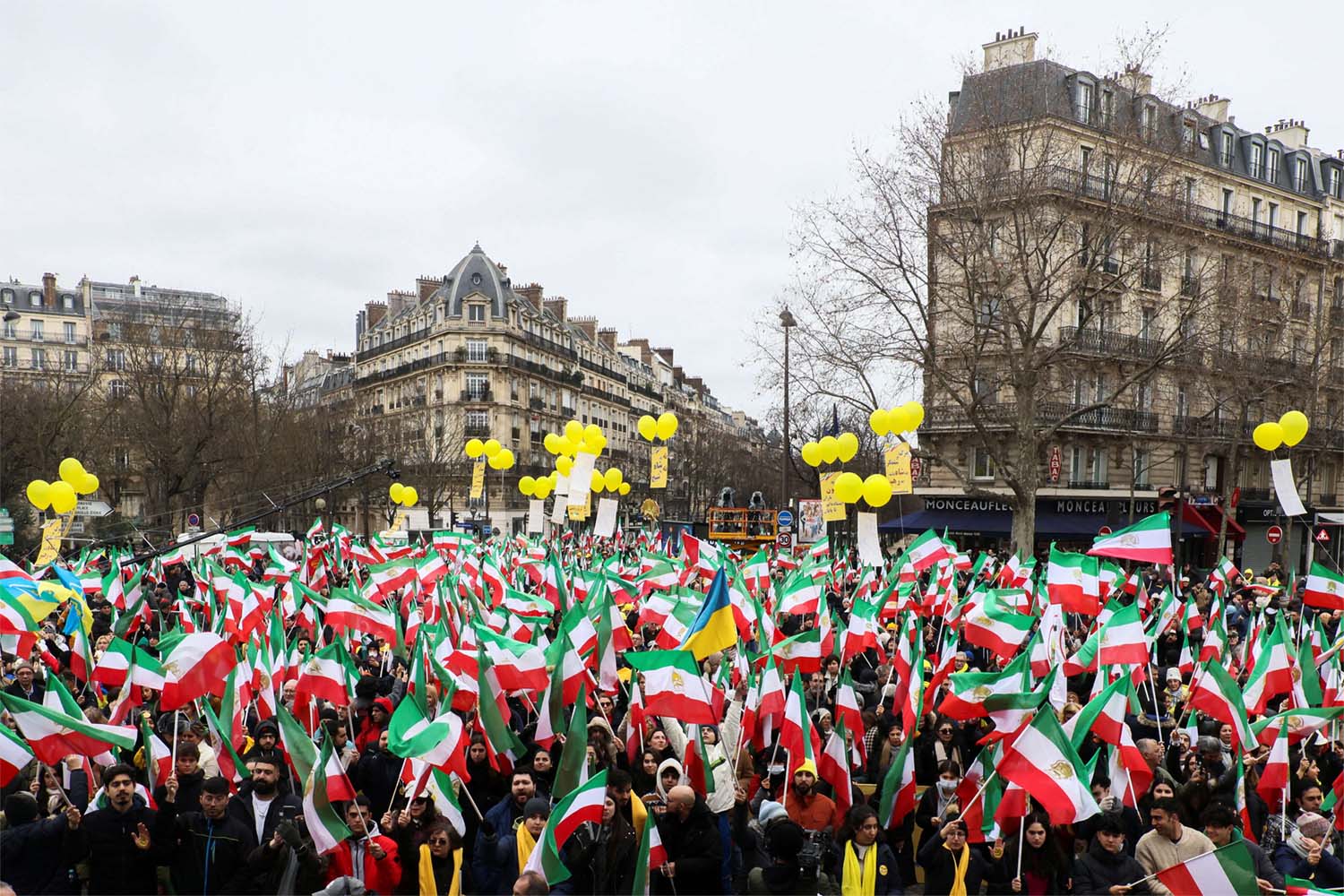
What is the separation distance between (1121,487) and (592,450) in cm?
2369

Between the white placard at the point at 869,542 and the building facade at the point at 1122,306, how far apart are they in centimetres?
846

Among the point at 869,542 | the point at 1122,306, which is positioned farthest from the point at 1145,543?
the point at 1122,306

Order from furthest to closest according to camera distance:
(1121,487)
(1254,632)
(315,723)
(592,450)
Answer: (1121,487), (592,450), (1254,632), (315,723)

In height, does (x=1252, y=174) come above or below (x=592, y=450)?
above

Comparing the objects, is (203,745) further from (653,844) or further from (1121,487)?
(1121,487)

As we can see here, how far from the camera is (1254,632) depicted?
34.9ft

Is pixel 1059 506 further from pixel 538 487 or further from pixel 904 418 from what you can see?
pixel 904 418

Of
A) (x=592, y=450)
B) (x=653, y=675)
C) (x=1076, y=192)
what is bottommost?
(x=653, y=675)

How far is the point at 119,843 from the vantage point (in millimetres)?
5746

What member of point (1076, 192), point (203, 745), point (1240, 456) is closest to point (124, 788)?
point (203, 745)

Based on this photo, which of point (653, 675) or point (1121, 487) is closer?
point (653, 675)

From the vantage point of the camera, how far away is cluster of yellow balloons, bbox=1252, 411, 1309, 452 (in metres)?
16.3

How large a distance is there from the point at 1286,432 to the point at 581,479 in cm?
1080

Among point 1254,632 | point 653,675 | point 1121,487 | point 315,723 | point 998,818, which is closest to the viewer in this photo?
point 998,818
